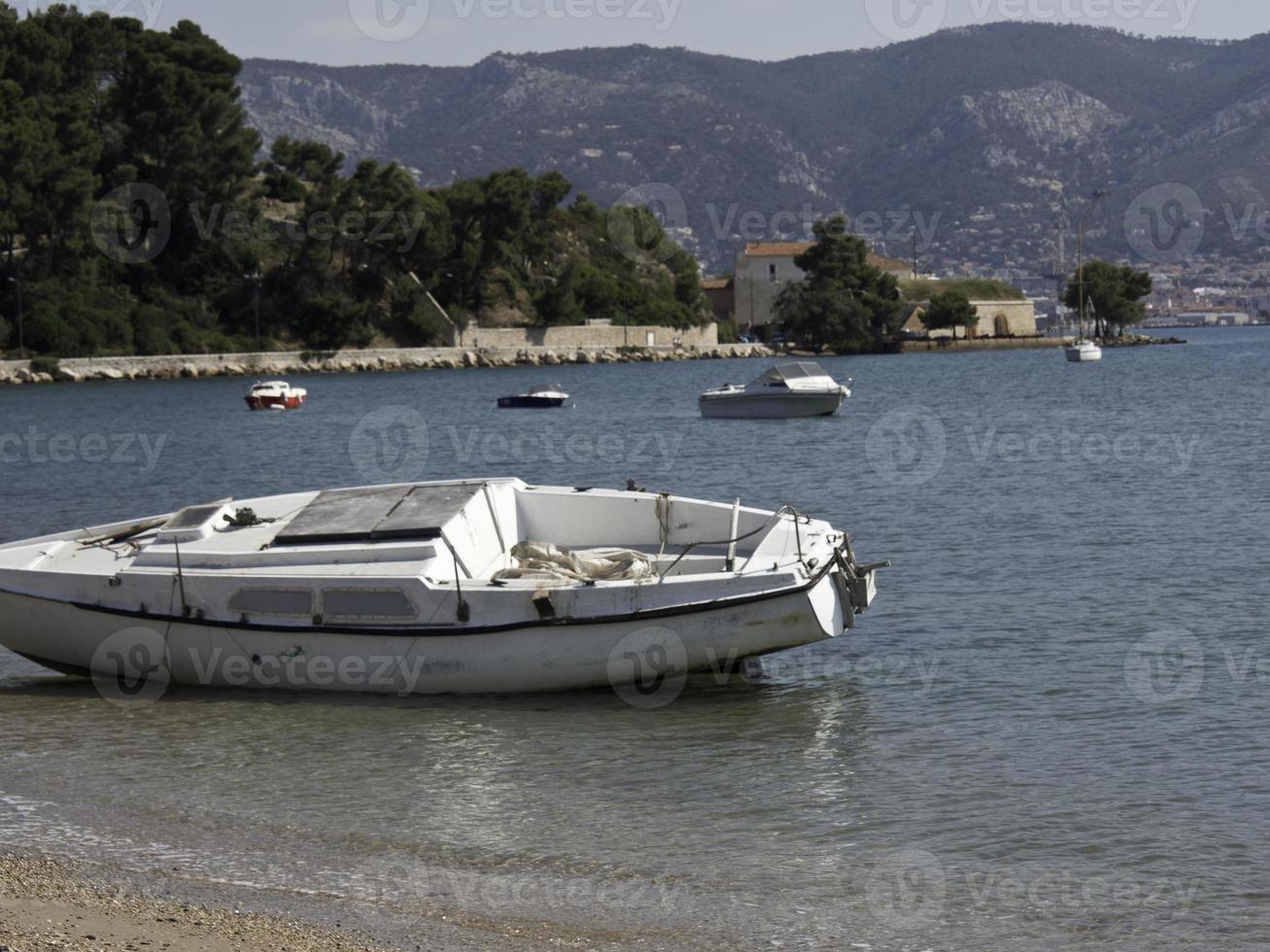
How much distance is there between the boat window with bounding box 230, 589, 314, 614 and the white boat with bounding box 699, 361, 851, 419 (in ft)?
129

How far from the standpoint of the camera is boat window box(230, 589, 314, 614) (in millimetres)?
12844

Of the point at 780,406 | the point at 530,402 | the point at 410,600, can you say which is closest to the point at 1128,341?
the point at 530,402

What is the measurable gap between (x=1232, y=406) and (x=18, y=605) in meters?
50.2

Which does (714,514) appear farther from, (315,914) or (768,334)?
(768,334)

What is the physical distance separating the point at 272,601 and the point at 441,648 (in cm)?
139

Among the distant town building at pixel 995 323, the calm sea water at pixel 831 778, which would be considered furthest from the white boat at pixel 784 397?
the distant town building at pixel 995 323

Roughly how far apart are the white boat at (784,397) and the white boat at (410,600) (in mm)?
37320

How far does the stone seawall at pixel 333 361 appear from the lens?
271 ft

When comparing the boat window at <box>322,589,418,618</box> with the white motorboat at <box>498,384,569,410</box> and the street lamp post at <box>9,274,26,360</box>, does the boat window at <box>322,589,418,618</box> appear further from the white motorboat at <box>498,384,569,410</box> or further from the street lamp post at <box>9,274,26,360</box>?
the street lamp post at <box>9,274,26,360</box>

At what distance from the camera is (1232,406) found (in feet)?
185

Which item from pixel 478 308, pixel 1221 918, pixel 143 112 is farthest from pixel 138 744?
pixel 478 308

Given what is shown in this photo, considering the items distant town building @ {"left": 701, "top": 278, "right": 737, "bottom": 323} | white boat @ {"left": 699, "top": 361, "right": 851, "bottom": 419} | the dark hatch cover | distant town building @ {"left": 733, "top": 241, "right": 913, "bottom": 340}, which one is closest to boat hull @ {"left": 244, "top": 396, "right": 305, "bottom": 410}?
white boat @ {"left": 699, "top": 361, "right": 851, "bottom": 419}

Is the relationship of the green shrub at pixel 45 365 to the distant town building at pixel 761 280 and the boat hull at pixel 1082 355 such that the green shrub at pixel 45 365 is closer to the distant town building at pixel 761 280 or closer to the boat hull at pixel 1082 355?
the boat hull at pixel 1082 355

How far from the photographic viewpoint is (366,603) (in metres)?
12.8
